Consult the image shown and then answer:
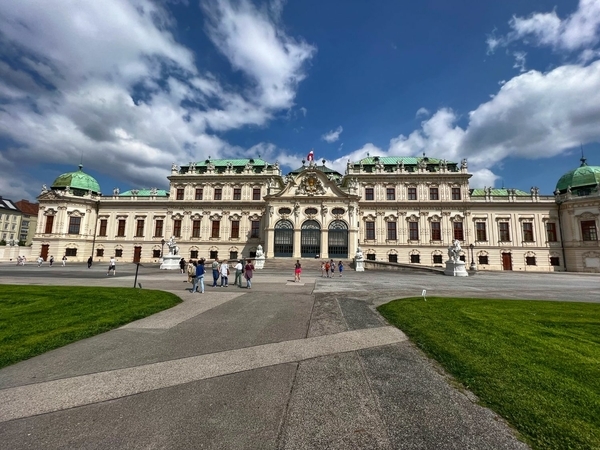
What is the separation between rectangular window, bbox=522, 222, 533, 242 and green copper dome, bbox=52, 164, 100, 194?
247 ft

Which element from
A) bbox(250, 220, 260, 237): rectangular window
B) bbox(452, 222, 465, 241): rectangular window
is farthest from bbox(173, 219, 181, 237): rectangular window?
bbox(452, 222, 465, 241): rectangular window

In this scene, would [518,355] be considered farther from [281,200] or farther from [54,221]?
[54,221]

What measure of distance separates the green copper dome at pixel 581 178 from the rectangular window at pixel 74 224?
3235 inches

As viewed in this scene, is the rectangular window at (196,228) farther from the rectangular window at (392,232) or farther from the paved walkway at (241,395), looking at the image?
the paved walkway at (241,395)

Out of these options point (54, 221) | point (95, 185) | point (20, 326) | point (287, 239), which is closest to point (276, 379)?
point (20, 326)

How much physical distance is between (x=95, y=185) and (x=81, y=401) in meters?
63.8

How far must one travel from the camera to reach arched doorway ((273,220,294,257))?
44.7 m

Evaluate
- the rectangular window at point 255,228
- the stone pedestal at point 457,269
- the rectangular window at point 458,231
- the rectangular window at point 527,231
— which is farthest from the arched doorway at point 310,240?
the rectangular window at point 527,231

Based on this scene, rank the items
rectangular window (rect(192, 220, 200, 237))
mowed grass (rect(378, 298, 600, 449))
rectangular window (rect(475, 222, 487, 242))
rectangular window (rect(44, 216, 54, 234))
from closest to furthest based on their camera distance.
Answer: mowed grass (rect(378, 298, 600, 449))
rectangular window (rect(475, 222, 487, 242))
rectangular window (rect(44, 216, 54, 234))
rectangular window (rect(192, 220, 200, 237))

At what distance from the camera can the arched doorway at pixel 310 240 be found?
44.4 metres

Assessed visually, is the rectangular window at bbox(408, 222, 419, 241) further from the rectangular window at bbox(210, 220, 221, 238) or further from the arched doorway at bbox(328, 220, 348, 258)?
the rectangular window at bbox(210, 220, 221, 238)

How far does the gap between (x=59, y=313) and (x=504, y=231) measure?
54.6 m

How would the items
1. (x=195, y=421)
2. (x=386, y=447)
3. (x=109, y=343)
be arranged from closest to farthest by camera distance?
(x=386, y=447)
(x=195, y=421)
(x=109, y=343)

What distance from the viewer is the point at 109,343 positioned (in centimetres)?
721
